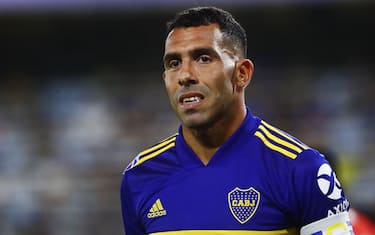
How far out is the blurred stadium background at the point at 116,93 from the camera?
10031 mm

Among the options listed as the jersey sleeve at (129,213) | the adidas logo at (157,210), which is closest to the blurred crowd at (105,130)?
the jersey sleeve at (129,213)

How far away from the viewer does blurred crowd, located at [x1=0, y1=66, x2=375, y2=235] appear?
9930 millimetres

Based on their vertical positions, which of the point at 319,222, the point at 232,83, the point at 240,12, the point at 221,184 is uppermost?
the point at 240,12

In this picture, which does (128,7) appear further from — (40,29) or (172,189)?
(172,189)

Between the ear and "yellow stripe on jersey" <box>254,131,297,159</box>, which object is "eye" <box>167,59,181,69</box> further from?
"yellow stripe on jersey" <box>254,131,297,159</box>

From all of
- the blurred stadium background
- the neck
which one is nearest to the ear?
the neck

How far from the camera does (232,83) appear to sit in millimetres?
3262

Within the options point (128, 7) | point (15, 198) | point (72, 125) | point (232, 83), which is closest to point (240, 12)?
Result: point (128, 7)

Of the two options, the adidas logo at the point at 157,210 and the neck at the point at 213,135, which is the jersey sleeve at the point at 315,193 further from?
the adidas logo at the point at 157,210

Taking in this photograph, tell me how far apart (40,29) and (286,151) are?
1052cm

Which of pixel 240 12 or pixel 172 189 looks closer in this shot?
pixel 172 189

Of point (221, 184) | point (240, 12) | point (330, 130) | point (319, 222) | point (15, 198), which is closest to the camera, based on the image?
point (319, 222)

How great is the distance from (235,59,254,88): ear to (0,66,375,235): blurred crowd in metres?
6.26

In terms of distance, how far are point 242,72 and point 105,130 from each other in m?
8.04
